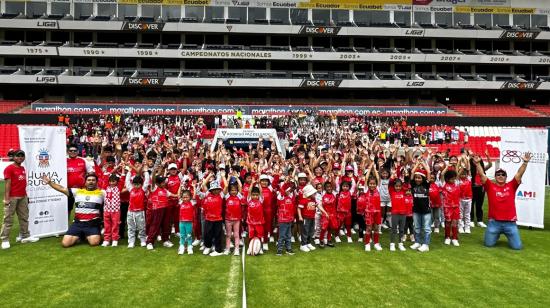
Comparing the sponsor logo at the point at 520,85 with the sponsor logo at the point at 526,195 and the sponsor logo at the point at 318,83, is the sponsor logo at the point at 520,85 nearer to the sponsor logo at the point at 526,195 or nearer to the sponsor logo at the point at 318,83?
the sponsor logo at the point at 318,83

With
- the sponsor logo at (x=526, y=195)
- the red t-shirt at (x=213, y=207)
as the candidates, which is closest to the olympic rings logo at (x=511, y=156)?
the sponsor logo at (x=526, y=195)

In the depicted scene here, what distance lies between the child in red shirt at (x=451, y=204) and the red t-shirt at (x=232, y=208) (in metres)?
4.85

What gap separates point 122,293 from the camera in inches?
252

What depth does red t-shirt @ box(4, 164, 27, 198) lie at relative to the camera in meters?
9.30

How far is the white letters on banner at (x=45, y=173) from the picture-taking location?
9.95 m

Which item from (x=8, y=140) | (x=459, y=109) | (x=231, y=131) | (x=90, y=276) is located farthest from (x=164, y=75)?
(x=90, y=276)

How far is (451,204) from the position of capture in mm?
9727

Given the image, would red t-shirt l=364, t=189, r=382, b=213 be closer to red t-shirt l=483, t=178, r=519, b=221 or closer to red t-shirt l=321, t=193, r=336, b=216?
red t-shirt l=321, t=193, r=336, b=216

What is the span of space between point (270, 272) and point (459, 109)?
45.2 metres

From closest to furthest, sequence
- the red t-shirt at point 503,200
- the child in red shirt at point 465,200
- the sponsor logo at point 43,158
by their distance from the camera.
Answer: the red t-shirt at point 503,200, the sponsor logo at point 43,158, the child in red shirt at point 465,200

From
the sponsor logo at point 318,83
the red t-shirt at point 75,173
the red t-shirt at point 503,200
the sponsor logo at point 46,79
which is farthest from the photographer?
the sponsor logo at point 318,83

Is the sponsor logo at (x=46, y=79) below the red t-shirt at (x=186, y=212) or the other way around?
the other way around

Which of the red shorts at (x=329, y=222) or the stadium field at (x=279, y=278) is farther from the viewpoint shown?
the red shorts at (x=329, y=222)

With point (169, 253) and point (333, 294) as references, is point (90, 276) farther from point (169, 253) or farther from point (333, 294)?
point (333, 294)
